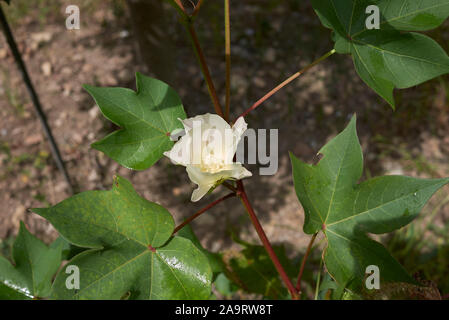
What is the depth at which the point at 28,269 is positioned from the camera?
4.23ft

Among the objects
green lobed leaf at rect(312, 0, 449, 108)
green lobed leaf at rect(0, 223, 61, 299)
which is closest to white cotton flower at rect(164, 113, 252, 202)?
green lobed leaf at rect(312, 0, 449, 108)

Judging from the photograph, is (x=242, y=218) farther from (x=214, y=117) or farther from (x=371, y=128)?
(x=214, y=117)

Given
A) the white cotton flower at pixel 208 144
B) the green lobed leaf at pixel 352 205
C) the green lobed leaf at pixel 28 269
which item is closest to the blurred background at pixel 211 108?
the green lobed leaf at pixel 28 269

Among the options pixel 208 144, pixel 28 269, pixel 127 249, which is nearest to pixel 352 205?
pixel 208 144

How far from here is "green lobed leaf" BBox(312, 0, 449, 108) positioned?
1.03m

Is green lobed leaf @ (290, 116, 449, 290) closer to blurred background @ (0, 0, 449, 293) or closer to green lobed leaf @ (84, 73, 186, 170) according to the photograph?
green lobed leaf @ (84, 73, 186, 170)

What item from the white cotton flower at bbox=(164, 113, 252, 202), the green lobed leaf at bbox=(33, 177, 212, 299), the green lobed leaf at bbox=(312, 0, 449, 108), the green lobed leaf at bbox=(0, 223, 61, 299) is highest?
the green lobed leaf at bbox=(312, 0, 449, 108)

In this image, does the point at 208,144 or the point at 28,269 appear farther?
the point at 28,269

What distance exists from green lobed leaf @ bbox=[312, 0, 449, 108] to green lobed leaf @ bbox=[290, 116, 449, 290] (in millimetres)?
184

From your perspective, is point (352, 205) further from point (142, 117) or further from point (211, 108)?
point (211, 108)

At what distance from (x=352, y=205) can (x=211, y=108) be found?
2.27m

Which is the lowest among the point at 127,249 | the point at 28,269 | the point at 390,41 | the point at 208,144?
the point at 28,269

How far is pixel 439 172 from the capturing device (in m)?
2.88

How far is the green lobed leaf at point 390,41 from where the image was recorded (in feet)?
3.39
